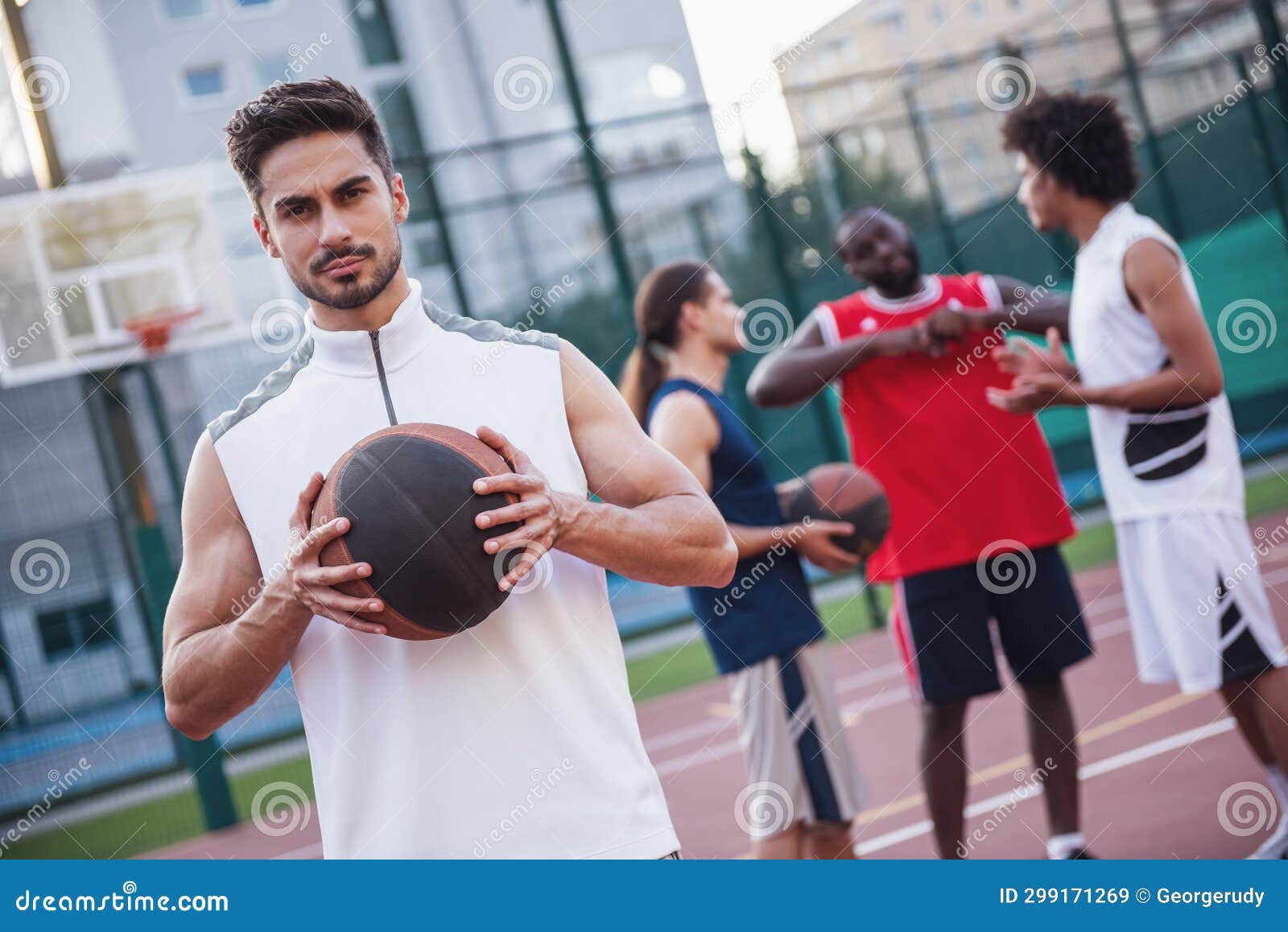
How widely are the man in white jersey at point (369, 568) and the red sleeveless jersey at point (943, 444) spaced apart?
1.67 m

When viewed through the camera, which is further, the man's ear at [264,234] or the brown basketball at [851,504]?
the brown basketball at [851,504]

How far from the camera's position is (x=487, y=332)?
203cm

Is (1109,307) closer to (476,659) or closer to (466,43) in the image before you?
(476,659)

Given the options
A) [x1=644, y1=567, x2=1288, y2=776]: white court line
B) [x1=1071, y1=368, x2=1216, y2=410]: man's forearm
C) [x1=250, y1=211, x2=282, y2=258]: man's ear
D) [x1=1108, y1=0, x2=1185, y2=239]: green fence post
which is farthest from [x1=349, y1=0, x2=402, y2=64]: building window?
[x1=250, y1=211, x2=282, y2=258]: man's ear

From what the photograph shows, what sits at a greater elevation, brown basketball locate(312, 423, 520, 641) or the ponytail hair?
the ponytail hair

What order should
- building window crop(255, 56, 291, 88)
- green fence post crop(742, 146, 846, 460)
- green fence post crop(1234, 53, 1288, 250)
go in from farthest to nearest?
building window crop(255, 56, 291, 88) < green fence post crop(1234, 53, 1288, 250) < green fence post crop(742, 146, 846, 460)

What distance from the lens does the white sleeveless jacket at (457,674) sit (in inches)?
72.5

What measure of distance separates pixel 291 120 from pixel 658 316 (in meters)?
1.75

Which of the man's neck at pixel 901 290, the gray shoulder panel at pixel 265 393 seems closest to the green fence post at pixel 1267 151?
the man's neck at pixel 901 290

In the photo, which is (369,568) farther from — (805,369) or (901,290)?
(901,290)

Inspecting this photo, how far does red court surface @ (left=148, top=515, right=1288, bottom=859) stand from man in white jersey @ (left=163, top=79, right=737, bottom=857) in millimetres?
2134

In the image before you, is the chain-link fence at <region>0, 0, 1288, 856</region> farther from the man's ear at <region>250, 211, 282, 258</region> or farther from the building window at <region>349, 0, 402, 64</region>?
the building window at <region>349, 0, 402, 64</region>

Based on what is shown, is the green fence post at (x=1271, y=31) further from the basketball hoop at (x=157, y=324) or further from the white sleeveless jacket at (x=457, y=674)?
the white sleeveless jacket at (x=457, y=674)

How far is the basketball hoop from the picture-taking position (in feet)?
22.3
